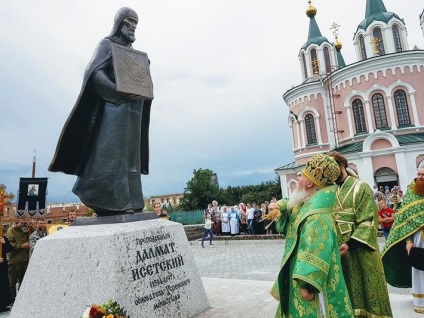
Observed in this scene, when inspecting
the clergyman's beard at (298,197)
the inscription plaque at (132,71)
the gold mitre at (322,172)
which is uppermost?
the inscription plaque at (132,71)

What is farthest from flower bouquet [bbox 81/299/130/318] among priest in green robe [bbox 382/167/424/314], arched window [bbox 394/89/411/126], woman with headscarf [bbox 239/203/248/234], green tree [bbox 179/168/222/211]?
green tree [bbox 179/168/222/211]

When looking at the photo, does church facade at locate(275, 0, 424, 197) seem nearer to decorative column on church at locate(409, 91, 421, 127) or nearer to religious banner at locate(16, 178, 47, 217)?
decorative column on church at locate(409, 91, 421, 127)

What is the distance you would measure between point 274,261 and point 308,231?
7696mm

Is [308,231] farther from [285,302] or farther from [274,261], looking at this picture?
[274,261]

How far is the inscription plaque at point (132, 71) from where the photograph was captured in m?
4.00

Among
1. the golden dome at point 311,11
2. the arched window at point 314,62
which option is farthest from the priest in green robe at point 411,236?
the golden dome at point 311,11

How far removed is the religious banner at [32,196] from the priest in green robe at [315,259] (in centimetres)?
656

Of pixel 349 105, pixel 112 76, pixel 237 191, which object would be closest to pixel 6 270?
pixel 112 76

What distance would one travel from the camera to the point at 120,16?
14.4ft

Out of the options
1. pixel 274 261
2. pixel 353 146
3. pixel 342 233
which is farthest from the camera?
pixel 353 146

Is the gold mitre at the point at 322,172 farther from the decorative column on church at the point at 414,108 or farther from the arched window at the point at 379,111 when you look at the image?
the decorative column on church at the point at 414,108

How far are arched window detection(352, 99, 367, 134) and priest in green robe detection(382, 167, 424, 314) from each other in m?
23.0

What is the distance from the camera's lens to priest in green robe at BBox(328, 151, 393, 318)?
10.6 ft

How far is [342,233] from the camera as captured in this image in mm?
3287
